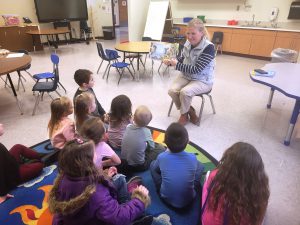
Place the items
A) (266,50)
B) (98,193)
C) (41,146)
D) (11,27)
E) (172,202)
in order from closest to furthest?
(98,193), (172,202), (41,146), (266,50), (11,27)

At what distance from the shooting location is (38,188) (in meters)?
1.97

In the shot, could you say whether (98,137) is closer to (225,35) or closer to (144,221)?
(144,221)

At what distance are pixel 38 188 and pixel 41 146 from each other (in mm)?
691

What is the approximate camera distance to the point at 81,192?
105cm

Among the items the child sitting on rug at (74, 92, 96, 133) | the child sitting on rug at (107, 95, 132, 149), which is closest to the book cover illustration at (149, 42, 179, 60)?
the child sitting on rug at (107, 95, 132, 149)

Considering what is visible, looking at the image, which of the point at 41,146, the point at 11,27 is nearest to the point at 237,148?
the point at 41,146

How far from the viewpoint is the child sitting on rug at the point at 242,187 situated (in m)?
1.12

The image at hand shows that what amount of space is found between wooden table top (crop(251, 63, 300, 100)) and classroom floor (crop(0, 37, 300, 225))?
2.10ft

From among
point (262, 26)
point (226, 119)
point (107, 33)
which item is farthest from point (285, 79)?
point (107, 33)

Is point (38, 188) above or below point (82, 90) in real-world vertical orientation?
below

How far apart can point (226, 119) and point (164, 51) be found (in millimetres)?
1308

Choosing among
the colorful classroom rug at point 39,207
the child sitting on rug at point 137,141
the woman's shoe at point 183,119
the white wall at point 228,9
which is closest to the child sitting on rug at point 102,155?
the child sitting on rug at point 137,141

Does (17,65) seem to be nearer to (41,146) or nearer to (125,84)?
(41,146)

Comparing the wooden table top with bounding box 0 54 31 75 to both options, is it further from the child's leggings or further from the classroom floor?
the child's leggings
